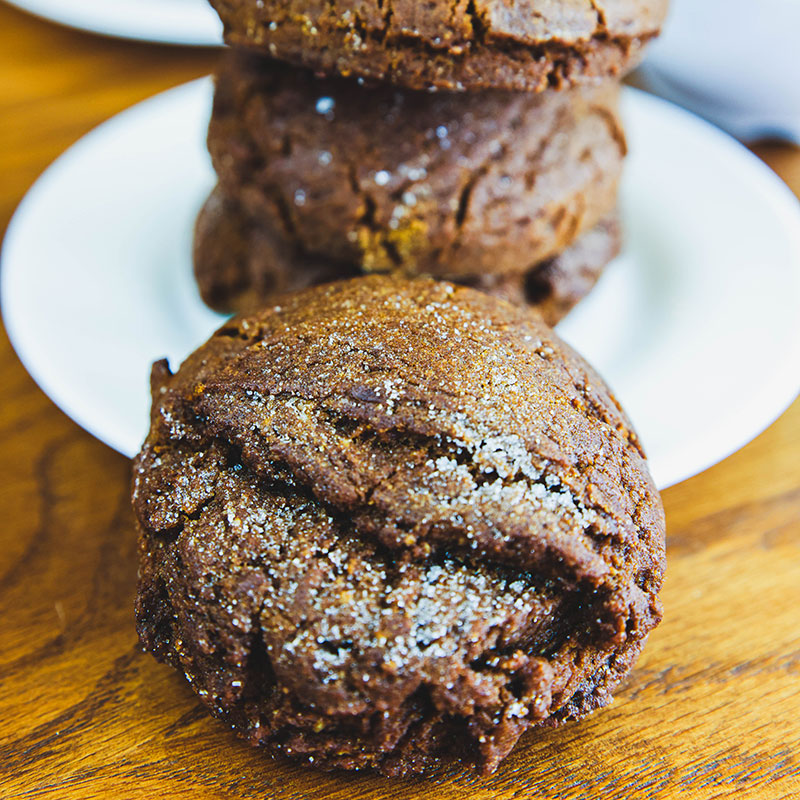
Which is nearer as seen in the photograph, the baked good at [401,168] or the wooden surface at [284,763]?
the wooden surface at [284,763]

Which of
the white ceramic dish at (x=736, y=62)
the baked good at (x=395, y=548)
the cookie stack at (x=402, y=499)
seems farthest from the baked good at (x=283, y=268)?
the white ceramic dish at (x=736, y=62)

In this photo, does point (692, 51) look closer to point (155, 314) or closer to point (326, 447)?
point (155, 314)

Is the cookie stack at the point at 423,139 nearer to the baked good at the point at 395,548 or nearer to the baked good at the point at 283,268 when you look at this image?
the baked good at the point at 283,268

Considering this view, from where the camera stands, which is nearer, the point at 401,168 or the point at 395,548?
the point at 395,548

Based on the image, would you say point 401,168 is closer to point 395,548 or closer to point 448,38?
point 448,38

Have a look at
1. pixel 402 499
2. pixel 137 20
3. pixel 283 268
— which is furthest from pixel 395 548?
pixel 137 20

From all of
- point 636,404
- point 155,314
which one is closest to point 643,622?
point 636,404

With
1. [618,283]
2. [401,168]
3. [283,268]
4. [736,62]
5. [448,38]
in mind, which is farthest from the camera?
[736,62]
